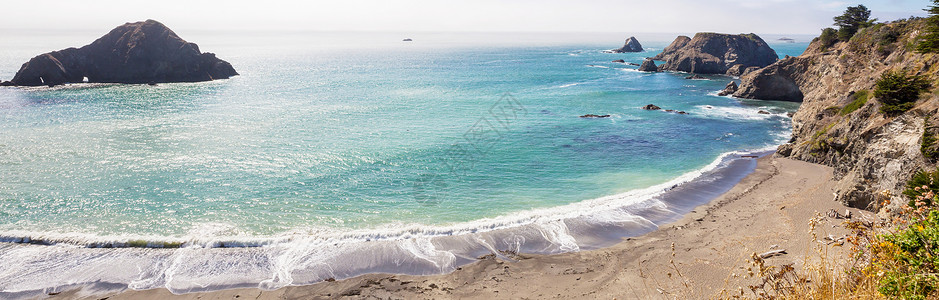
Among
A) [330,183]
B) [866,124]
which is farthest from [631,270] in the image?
[330,183]

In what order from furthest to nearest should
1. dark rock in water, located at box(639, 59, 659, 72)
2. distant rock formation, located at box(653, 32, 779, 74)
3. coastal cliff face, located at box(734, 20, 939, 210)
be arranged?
dark rock in water, located at box(639, 59, 659, 72) < distant rock formation, located at box(653, 32, 779, 74) < coastal cliff face, located at box(734, 20, 939, 210)

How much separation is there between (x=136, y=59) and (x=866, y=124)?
118 m

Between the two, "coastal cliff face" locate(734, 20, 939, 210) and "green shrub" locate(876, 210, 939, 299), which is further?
"coastal cliff face" locate(734, 20, 939, 210)

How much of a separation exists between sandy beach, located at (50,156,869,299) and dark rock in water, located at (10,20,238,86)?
311ft

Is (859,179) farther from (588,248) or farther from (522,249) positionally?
(522,249)

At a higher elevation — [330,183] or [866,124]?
[866,124]

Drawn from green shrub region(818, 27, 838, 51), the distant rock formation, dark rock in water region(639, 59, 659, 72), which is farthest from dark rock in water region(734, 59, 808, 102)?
dark rock in water region(639, 59, 659, 72)

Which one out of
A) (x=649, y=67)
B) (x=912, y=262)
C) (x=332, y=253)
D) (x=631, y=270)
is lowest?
(x=332, y=253)

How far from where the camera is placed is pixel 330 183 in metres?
29.2

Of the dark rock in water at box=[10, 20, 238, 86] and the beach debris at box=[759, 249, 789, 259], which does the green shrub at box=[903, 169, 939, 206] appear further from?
the dark rock in water at box=[10, 20, 238, 86]

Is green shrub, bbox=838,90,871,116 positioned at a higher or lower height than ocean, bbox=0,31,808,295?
higher

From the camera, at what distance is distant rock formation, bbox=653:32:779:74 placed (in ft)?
368

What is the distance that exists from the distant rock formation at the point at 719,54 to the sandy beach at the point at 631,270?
101322 mm

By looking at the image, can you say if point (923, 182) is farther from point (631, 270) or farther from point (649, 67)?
point (649, 67)
